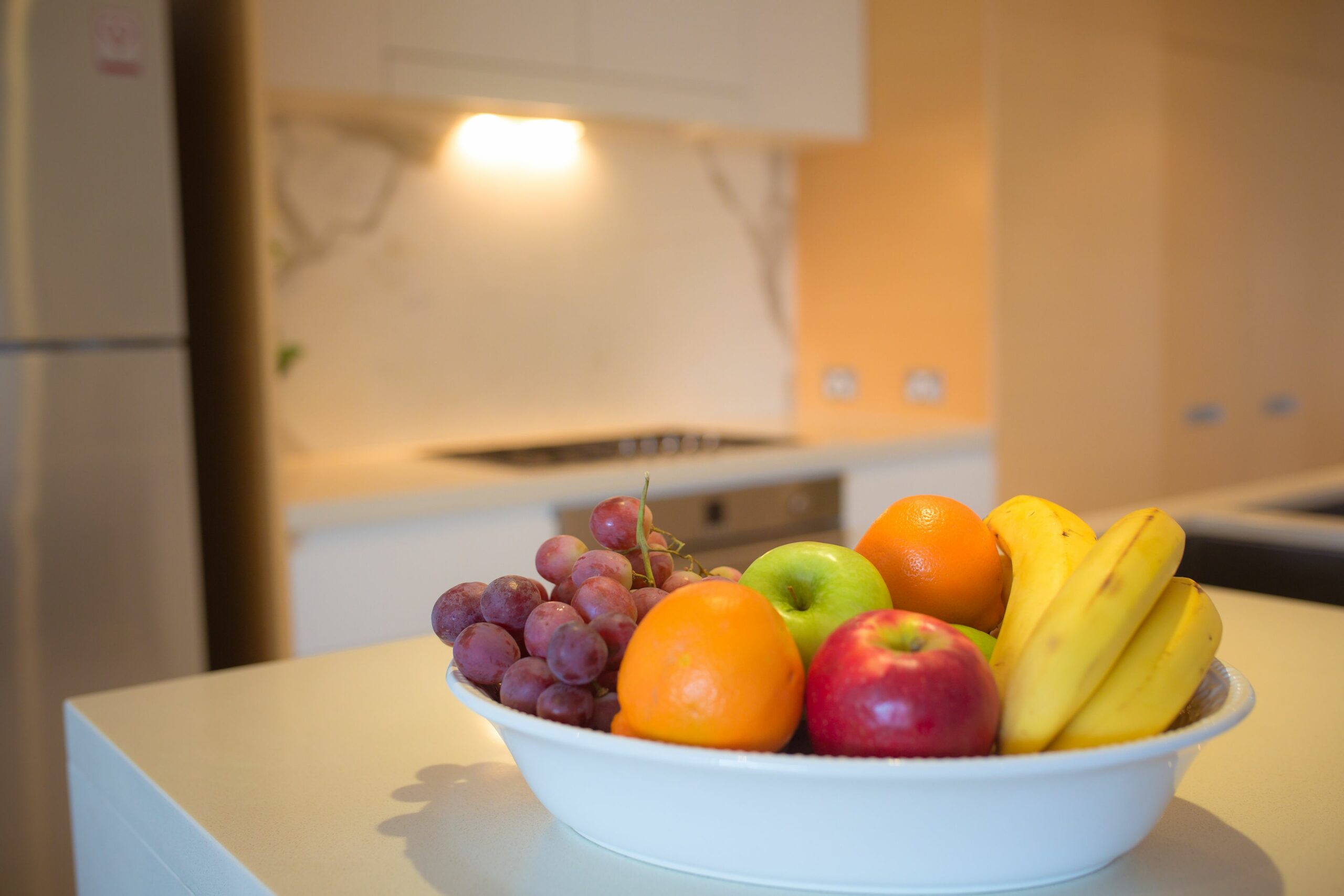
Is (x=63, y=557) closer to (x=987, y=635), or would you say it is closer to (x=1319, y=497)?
(x=987, y=635)

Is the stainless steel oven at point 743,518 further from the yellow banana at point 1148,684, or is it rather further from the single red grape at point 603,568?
the yellow banana at point 1148,684

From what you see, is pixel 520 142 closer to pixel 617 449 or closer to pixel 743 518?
pixel 617 449

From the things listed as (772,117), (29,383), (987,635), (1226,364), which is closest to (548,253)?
(772,117)

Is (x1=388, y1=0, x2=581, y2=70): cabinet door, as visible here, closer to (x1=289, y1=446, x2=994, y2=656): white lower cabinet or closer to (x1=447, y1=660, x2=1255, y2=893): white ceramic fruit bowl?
(x1=289, y1=446, x2=994, y2=656): white lower cabinet

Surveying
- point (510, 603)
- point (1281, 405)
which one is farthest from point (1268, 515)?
point (1281, 405)

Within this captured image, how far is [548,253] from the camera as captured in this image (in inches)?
106

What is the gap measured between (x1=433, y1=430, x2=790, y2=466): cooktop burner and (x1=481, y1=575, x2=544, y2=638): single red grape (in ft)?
5.28

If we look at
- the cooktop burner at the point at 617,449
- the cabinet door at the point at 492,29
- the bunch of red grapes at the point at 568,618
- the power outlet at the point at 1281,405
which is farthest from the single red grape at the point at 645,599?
the power outlet at the point at 1281,405

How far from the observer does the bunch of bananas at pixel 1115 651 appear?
0.49 meters

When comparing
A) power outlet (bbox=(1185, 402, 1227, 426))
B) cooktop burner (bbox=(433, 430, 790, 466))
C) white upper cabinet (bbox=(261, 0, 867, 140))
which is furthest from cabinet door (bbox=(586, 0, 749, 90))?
power outlet (bbox=(1185, 402, 1227, 426))

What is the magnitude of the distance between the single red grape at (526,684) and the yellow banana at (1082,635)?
21cm

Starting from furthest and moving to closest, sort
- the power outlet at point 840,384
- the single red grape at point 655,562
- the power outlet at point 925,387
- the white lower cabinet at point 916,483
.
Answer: the power outlet at point 840,384 < the power outlet at point 925,387 < the white lower cabinet at point 916,483 < the single red grape at point 655,562

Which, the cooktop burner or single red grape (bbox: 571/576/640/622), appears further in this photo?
the cooktop burner

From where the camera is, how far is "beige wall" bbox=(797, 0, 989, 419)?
264cm
